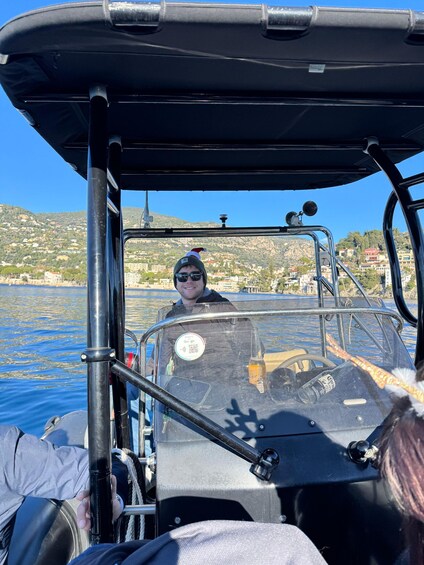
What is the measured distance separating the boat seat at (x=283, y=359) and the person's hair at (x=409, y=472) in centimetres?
100

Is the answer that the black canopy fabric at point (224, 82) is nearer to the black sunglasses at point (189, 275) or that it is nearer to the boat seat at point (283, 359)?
the black sunglasses at point (189, 275)

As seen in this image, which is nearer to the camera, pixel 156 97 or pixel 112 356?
pixel 112 356

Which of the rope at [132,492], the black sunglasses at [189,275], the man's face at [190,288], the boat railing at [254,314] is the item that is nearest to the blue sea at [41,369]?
the man's face at [190,288]

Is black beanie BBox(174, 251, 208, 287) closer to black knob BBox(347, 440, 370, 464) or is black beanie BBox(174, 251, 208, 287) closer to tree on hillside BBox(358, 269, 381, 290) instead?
tree on hillside BBox(358, 269, 381, 290)

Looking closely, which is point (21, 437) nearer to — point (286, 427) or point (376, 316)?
point (286, 427)

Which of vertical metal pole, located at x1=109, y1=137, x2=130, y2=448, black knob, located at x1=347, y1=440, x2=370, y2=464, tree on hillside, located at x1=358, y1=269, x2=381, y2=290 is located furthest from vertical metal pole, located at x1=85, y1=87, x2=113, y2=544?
tree on hillside, located at x1=358, y1=269, x2=381, y2=290

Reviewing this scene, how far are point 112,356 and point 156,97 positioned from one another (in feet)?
3.69

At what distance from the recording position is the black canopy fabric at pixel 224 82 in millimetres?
1245

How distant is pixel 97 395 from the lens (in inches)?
54.2

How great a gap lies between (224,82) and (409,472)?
1570 millimetres

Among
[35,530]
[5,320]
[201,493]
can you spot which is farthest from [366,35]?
[5,320]

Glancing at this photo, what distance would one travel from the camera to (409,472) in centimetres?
74

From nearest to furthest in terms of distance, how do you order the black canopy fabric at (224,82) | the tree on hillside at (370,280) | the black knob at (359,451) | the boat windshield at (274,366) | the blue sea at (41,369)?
the black canopy fabric at (224,82)
the black knob at (359,451)
the boat windshield at (274,366)
the tree on hillside at (370,280)
the blue sea at (41,369)

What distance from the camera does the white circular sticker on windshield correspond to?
1.77m
